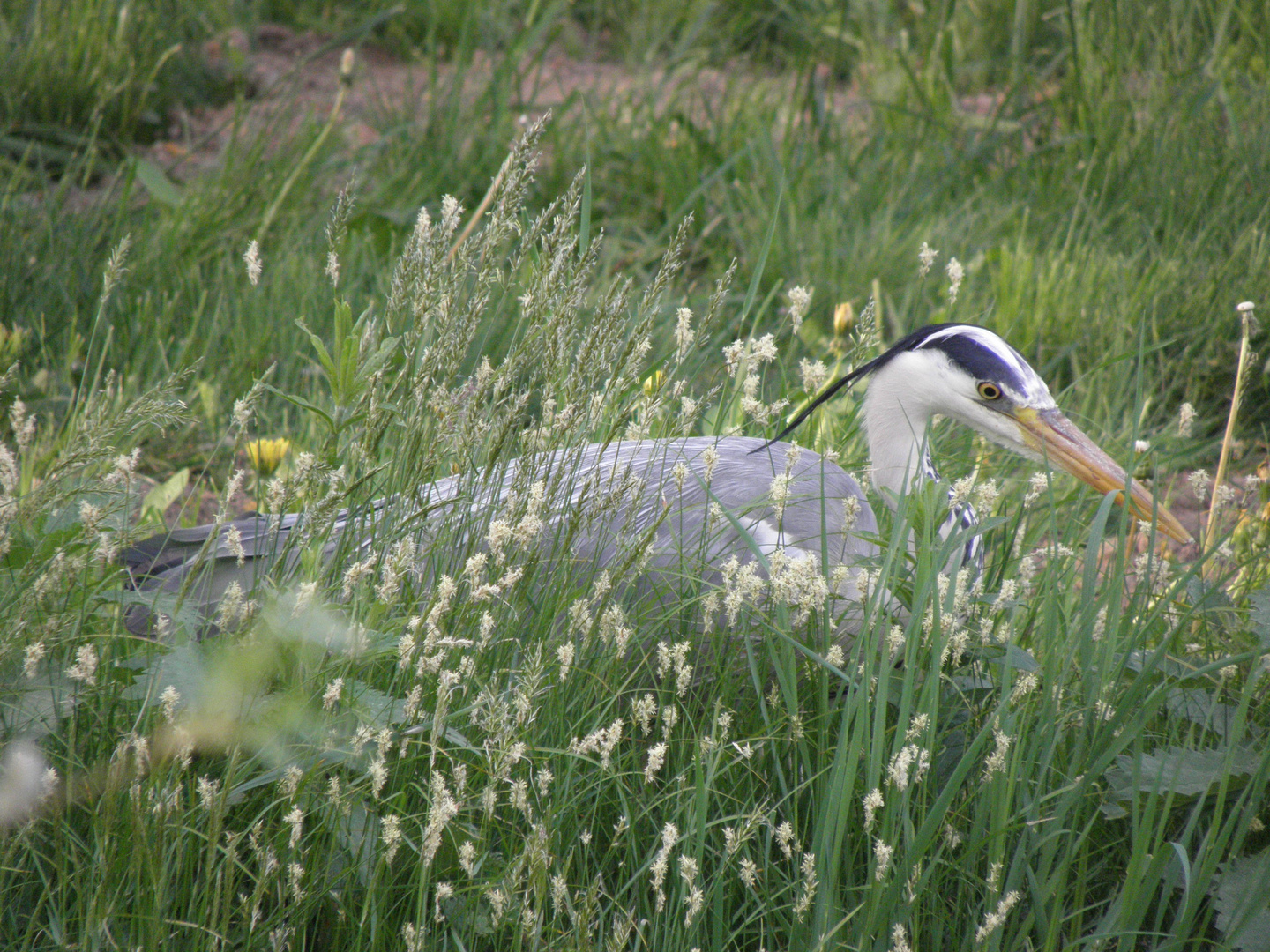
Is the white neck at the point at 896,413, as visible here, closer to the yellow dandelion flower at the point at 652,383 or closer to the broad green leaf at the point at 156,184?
the yellow dandelion flower at the point at 652,383

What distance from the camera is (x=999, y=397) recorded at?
278cm

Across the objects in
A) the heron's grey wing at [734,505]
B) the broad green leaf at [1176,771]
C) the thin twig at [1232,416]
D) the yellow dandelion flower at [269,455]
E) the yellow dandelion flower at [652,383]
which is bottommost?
the yellow dandelion flower at [269,455]

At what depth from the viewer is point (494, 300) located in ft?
12.4

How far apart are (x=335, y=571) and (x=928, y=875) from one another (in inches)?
41.3

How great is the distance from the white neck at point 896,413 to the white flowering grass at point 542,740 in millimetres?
808

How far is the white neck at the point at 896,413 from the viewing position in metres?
2.86

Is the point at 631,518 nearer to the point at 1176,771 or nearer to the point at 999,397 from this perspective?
the point at 1176,771

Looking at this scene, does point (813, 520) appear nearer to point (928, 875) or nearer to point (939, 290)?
point (928, 875)

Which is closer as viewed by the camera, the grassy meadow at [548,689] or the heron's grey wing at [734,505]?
the grassy meadow at [548,689]

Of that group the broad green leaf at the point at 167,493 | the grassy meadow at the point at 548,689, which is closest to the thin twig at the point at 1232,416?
the grassy meadow at the point at 548,689

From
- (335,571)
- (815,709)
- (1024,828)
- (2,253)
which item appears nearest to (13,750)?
(335,571)

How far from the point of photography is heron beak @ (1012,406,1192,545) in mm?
2691

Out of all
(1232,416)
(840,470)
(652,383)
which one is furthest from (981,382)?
(652,383)

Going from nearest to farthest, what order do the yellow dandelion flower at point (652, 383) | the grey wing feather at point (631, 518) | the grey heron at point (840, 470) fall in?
the grey wing feather at point (631, 518) < the yellow dandelion flower at point (652, 383) < the grey heron at point (840, 470)
